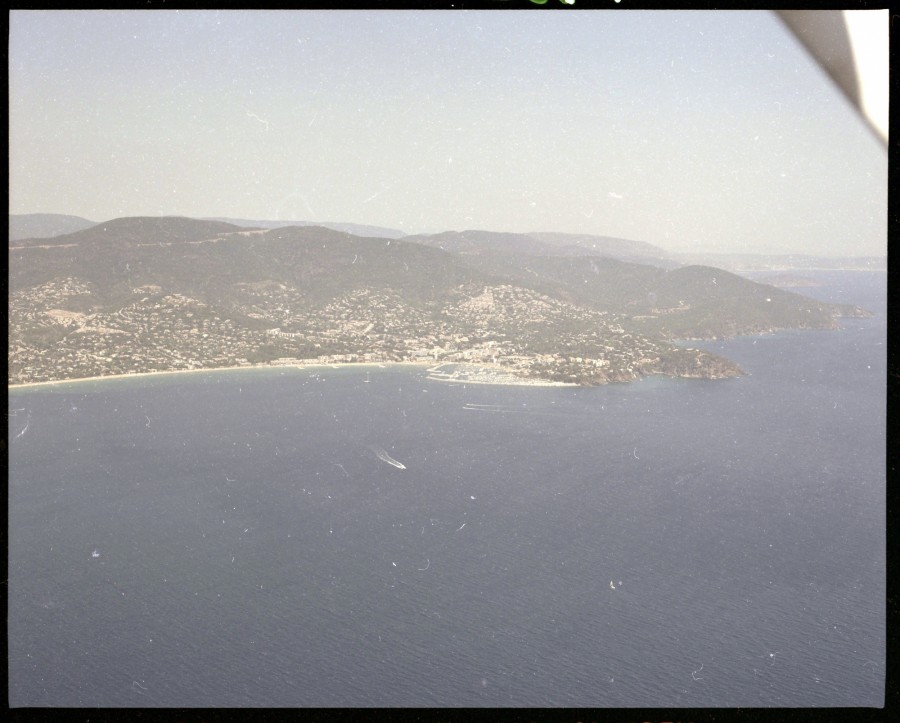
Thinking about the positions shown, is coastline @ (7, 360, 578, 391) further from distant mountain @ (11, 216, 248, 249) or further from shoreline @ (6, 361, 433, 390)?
distant mountain @ (11, 216, 248, 249)

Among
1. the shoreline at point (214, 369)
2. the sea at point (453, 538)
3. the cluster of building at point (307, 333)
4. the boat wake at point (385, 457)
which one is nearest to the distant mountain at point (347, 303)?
the cluster of building at point (307, 333)

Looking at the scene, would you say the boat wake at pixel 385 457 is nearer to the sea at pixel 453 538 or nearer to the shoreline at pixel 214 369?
the sea at pixel 453 538

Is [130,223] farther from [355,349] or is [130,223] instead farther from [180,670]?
[180,670]

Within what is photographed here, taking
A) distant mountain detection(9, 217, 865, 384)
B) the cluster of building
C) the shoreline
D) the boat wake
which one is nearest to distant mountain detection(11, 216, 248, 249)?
distant mountain detection(9, 217, 865, 384)

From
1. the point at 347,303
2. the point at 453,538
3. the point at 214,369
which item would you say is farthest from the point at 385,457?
Result: the point at 214,369

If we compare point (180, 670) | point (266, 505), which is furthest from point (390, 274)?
point (180, 670)

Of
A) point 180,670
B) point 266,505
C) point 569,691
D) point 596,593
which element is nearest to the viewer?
point 569,691

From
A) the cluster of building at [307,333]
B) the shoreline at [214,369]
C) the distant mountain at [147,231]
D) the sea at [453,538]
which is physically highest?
the distant mountain at [147,231]

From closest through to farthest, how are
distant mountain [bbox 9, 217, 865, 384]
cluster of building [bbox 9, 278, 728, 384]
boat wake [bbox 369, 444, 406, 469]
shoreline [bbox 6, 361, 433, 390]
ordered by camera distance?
1. boat wake [bbox 369, 444, 406, 469]
2. cluster of building [bbox 9, 278, 728, 384]
3. distant mountain [bbox 9, 217, 865, 384]
4. shoreline [bbox 6, 361, 433, 390]
